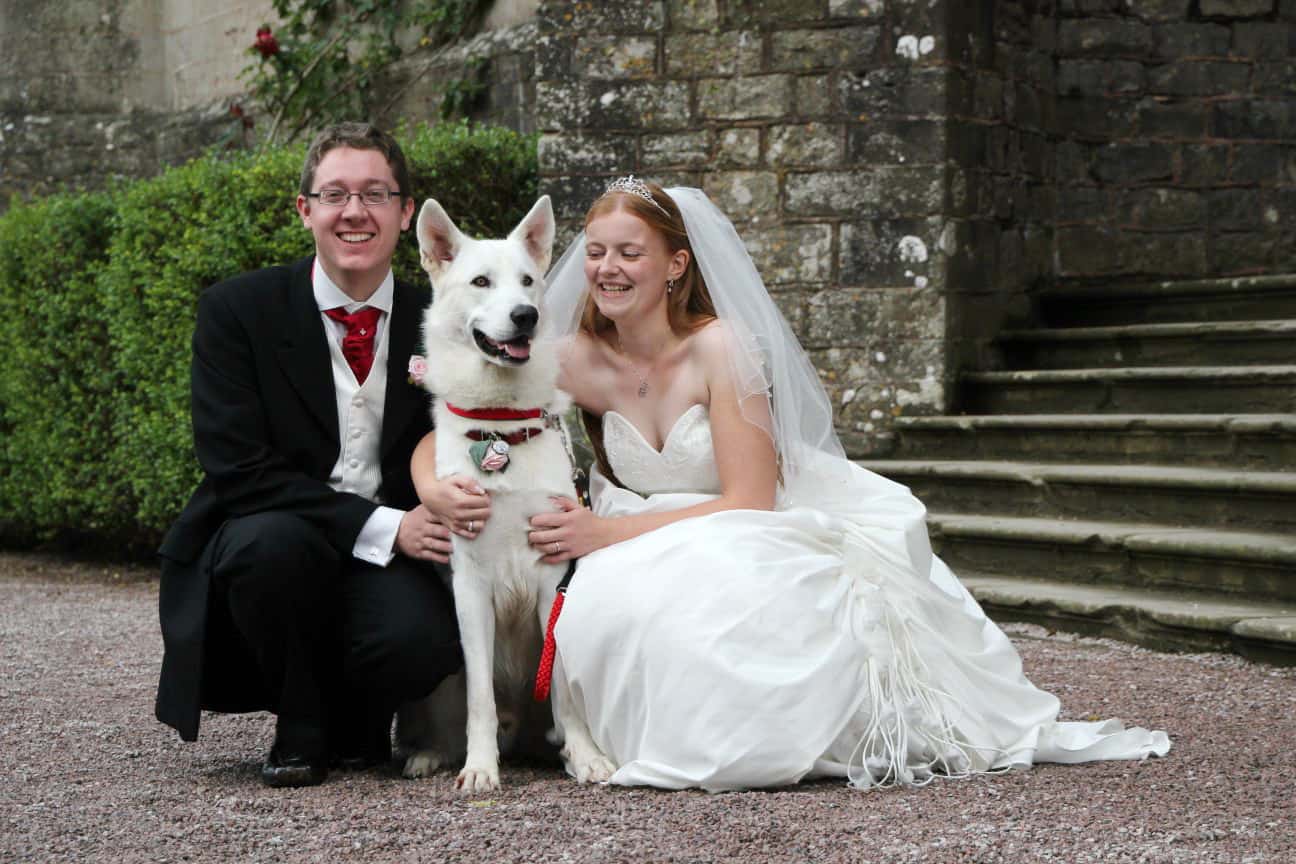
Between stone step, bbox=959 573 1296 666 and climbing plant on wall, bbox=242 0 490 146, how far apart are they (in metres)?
5.36

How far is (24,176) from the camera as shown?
1265cm

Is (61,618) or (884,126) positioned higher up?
(884,126)

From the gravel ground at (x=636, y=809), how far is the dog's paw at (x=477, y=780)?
4cm

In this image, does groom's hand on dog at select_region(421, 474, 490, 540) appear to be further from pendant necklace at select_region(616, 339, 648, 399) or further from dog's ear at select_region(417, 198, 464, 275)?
pendant necklace at select_region(616, 339, 648, 399)

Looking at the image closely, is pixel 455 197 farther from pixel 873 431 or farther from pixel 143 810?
pixel 143 810

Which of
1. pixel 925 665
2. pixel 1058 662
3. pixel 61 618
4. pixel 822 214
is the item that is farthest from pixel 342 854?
pixel 822 214

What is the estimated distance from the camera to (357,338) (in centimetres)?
388

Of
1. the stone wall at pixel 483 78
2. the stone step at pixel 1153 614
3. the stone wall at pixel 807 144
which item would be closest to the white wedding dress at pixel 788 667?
the stone step at pixel 1153 614

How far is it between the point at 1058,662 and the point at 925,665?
1661mm

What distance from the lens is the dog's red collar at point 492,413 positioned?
3629mm

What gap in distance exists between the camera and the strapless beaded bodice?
4004 mm

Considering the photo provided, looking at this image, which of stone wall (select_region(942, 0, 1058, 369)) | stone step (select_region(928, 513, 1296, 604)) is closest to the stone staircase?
stone step (select_region(928, 513, 1296, 604))

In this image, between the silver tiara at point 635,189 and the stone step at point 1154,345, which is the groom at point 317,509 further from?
→ the stone step at point 1154,345

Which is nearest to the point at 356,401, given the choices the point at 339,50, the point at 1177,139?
the point at 1177,139
